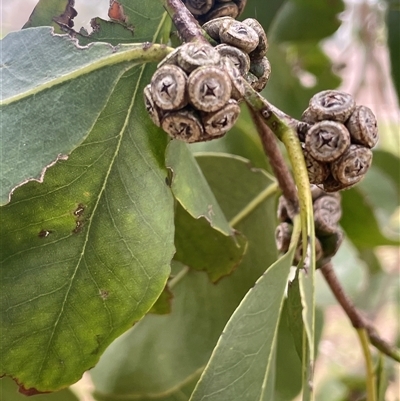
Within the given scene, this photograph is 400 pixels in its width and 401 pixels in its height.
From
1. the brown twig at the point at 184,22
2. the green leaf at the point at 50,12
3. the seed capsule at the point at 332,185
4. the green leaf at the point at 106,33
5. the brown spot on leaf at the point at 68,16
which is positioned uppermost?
the green leaf at the point at 50,12

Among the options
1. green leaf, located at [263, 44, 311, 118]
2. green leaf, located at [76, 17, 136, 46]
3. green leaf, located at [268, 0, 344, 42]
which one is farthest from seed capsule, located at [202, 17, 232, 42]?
green leaf, located at [268, 0, 344, 42]

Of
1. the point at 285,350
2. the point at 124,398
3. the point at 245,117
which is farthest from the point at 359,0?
the point at 124,398

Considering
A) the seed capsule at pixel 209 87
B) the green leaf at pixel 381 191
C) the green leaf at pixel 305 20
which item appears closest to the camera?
the seed capsule at pixel 209 87

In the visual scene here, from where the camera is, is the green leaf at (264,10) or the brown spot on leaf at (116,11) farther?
the green leaf at (264,10)

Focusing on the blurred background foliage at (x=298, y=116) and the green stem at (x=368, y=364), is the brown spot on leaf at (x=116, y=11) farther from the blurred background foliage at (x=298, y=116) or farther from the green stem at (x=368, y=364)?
the green stem at (x=368, y=364)

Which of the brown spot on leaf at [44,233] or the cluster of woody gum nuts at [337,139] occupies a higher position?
the brown spot on leaf at [44,233]

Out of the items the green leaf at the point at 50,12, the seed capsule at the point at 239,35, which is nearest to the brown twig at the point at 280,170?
the seed capsule at the point at 239,35

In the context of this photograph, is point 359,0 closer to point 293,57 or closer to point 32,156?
point 293,57
